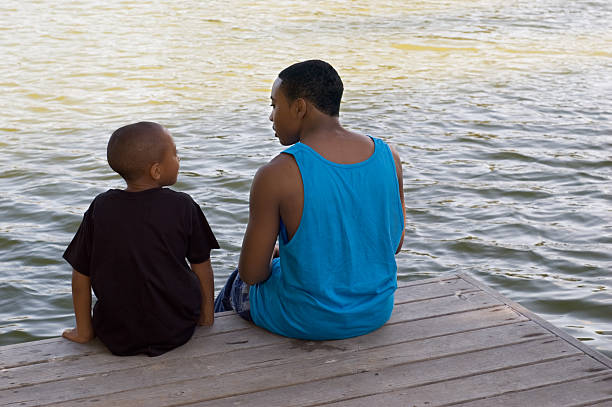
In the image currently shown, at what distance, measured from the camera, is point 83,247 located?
118 inches

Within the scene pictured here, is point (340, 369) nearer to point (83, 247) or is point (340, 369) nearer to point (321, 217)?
point (321, 217)

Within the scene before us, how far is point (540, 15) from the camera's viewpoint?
15648 mm

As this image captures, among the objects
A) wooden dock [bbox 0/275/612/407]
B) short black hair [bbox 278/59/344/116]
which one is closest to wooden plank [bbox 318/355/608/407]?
wooden dock [bbox 0/275/612/407]

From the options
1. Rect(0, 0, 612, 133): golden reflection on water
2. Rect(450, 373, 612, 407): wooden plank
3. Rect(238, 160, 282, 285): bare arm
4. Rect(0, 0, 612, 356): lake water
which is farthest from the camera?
Rect(0, 0, 612, 133): golden reflection on water

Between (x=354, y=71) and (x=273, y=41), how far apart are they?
2300mm

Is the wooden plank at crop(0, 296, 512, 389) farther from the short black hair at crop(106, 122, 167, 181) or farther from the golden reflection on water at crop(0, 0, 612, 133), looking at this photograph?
the golden reflection on water at crop(0, 0, 612, 133)

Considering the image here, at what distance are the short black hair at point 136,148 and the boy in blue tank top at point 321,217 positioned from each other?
36 cm

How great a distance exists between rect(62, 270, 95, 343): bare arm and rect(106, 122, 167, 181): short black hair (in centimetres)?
44

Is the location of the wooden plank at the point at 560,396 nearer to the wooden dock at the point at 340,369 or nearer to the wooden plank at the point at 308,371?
the wooden dock at the point at 340,369

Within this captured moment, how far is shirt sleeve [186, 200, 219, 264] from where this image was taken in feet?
10.1

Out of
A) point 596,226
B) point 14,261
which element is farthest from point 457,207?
point 14,261

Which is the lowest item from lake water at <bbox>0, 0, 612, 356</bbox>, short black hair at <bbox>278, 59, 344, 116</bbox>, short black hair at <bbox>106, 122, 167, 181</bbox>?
lake water at <bbox>0, 0, 612, 356</bbox>

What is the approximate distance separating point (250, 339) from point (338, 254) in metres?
0.49

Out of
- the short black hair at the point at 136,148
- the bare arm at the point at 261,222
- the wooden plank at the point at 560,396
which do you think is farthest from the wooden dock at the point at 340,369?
the short black hair at the point at 136,148
